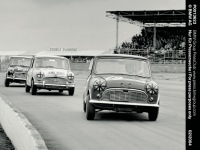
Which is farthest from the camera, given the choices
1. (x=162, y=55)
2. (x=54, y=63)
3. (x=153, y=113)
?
(x=162, y=55)

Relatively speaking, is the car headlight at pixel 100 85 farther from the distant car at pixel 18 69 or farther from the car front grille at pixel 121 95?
the distant car at pixel 18 69

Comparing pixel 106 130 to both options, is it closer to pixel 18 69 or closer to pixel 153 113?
pixel 153 113

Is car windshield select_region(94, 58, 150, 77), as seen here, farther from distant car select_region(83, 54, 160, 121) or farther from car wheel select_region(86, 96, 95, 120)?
car wheel select_region(86, 96, 95, 120)

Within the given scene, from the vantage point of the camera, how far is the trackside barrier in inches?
195

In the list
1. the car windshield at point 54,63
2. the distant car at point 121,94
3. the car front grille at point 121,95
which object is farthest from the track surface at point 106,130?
the car windshield at point 54,63

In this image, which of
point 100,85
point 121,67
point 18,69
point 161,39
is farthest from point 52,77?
point 161,39

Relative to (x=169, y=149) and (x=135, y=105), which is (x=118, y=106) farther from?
(x=169, y=149)

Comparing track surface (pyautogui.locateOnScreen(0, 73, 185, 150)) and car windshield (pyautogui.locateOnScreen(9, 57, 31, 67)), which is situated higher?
car windshield (pyautogui.locateOnScreen(9, 57, 31, 67))

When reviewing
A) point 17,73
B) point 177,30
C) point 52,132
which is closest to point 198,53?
point 52,132

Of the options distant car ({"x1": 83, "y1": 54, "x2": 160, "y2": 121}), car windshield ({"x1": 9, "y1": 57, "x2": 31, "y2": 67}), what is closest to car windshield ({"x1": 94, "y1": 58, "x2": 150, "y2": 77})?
distant car ({"x1": 83, "y1": 54, "x2": 160, "y2": 121})

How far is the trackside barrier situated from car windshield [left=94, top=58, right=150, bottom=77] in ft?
8.61

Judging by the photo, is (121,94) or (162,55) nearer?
(121,94)

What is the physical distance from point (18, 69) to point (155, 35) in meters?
42.1

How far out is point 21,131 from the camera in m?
6.10
